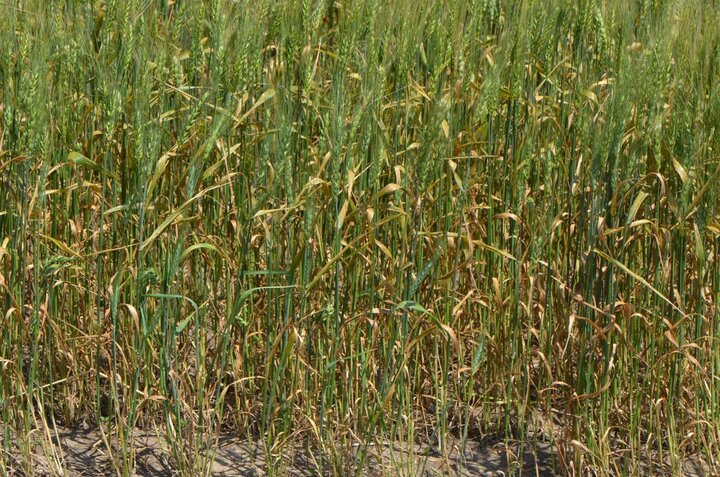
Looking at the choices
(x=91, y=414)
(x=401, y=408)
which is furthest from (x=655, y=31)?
(x=91, y=414)

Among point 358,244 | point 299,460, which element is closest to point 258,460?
point 299,460

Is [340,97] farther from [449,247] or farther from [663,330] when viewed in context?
[663,330]

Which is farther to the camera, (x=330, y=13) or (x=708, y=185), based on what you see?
(x=330, y=13)

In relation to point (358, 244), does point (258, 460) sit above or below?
below

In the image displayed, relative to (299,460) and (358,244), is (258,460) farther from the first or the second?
(358,244)

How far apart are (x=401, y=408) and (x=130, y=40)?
3.04 ft

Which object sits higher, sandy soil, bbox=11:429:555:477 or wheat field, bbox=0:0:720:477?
wheat field, bbox=0:0:720:477

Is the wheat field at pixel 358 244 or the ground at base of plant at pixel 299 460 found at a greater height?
the wheat field at pixel 358 244

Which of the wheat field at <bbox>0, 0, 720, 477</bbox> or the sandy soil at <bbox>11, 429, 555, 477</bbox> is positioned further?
the sandy soil at <bbox>11, 429, 555, 477</bbox>

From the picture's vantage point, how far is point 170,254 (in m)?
2.39

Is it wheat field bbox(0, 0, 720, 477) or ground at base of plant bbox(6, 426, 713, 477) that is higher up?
wheat field bbox(0, 0, 720, 477)

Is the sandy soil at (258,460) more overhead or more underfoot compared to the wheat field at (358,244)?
more underfoot

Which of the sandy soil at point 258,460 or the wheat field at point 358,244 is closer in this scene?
the wheat field at point 358,244

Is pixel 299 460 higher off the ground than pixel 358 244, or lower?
lower
